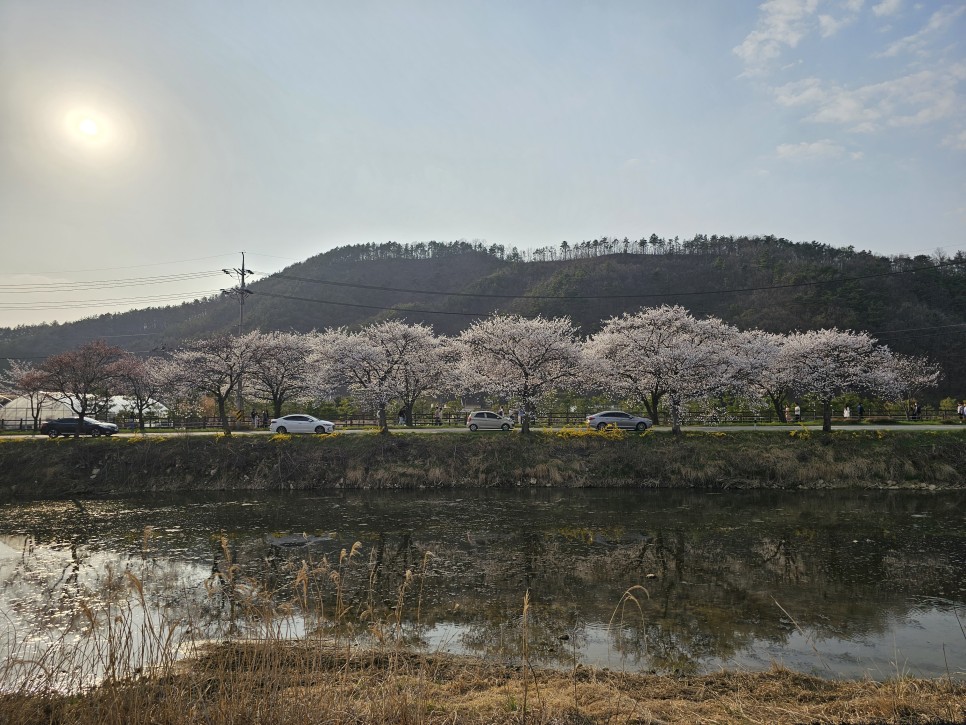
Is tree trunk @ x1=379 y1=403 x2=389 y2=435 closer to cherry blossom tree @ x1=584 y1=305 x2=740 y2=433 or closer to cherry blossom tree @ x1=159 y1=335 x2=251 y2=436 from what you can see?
cherry blossom tree @ x1=159 y1=335 x2=251 y2=436

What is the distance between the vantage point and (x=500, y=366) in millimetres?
38094

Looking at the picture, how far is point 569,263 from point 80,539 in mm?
118756

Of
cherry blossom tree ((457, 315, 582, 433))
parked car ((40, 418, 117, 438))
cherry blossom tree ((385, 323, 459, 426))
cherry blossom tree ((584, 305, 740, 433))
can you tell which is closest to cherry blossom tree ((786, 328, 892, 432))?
cherry blossom tree ((584, 305, 740, 433))

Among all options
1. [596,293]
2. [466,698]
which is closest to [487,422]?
[466,698]

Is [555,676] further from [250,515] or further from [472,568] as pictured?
[250,515]

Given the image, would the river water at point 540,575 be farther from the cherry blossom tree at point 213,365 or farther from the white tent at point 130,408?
the white tent at point 130,408

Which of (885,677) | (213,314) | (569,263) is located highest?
(569,263)

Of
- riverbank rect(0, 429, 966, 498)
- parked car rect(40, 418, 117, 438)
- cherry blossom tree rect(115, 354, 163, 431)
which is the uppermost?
cherry blossom tree rect(115, 354, 163, 431)

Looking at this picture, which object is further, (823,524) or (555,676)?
(823,524)

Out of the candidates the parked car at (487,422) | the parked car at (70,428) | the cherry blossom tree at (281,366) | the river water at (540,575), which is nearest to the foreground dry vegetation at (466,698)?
the river water at (540,575)

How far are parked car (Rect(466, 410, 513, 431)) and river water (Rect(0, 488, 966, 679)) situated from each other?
1449 centimetres

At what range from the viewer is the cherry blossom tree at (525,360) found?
3744cm

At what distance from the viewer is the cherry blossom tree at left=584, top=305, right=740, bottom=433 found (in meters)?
35.7

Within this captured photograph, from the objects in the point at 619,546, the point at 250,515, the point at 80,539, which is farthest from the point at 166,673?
the point at 250,515
